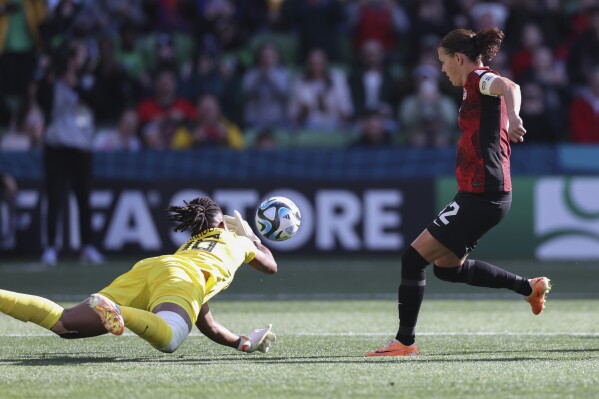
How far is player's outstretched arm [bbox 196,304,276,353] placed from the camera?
21.1 feet

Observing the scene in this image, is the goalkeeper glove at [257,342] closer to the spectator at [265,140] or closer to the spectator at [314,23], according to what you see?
the spectator at [265,140]

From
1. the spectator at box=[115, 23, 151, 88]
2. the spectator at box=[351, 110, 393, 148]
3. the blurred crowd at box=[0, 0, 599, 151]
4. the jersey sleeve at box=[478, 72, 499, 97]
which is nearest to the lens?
the jersey sleeve at box=[478, 72, 499, 97]

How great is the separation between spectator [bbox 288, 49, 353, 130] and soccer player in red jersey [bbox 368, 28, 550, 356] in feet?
28.7

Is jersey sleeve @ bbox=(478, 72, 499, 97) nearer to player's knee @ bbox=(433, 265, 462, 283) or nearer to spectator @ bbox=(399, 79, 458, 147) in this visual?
player's knee @ bbox=(433, 265, 462, 283)

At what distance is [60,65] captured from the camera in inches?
515

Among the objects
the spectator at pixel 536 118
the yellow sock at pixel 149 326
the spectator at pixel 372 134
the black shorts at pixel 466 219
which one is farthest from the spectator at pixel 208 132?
the yellow sock at pixel 149 326

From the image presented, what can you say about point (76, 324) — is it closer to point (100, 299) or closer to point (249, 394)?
point (100, 299)

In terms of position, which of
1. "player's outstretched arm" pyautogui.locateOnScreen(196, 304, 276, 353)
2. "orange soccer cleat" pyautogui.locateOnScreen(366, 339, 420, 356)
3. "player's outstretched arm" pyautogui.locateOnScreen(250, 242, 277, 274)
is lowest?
"orange soccer cleat" pyautogui.locateOnScreen(366, 339, 420, 356)

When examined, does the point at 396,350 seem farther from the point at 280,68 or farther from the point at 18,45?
the point at 18,45

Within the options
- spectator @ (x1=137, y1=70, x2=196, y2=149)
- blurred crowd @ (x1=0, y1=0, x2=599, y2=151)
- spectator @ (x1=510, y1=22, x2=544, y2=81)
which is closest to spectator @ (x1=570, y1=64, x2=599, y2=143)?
blurred crowd @ (x1=0, y1=0, x2=599, y2=151)

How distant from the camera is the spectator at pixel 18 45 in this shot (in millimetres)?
16156

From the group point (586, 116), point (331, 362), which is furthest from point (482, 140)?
point (586, 116)

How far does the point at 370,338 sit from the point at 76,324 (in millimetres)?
1992

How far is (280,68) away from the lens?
16.0 meters
